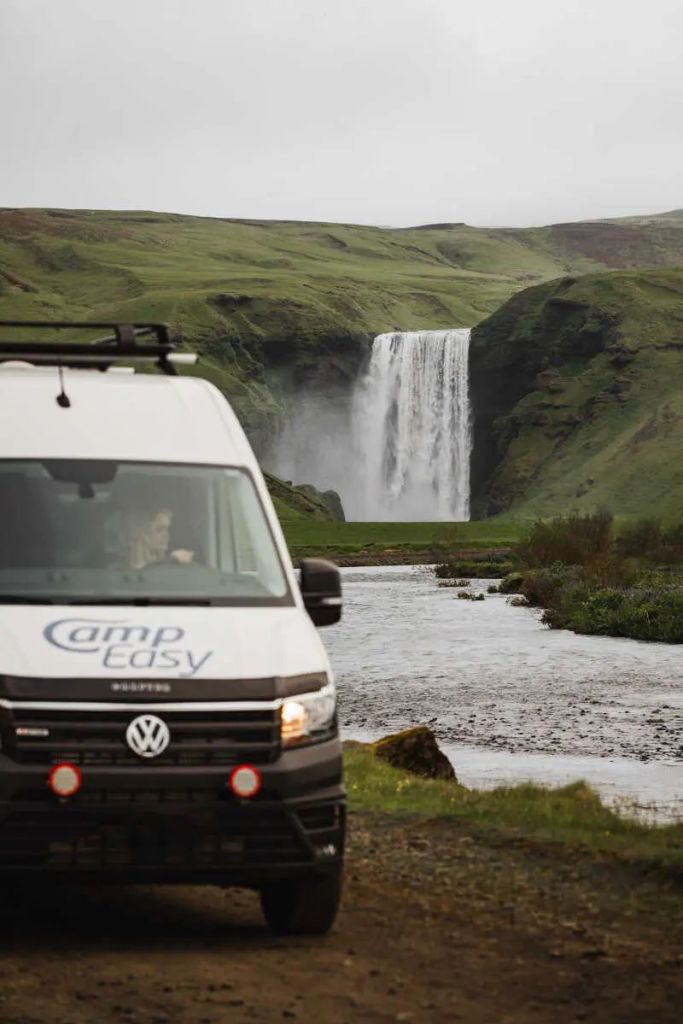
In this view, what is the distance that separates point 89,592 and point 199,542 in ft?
3.10

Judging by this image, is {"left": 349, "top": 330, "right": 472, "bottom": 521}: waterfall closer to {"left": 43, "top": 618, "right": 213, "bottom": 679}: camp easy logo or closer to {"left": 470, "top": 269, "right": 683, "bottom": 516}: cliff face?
{"left": 470, "top": 269, "right": 683, "bottom": 516}: cliff face

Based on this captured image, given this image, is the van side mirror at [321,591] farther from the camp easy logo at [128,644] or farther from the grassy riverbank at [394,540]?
the grassy riverbank at [394,540]

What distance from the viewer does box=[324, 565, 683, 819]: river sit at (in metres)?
22.9

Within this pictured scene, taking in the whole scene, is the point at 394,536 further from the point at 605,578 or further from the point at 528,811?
the point at 528,811

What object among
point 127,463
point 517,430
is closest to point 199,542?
point 127,463

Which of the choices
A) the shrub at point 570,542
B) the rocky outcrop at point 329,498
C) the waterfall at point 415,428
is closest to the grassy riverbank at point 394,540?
Result: the waterfall at point 415,428

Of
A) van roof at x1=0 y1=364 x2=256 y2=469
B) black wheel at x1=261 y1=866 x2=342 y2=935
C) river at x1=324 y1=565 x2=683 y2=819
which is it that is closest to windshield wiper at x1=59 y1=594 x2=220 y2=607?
van roof at x1=0 y1=364 x2=256 y2=469

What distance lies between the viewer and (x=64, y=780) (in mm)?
8523

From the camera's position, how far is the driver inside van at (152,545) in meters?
9.80

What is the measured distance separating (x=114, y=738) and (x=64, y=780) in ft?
0.99

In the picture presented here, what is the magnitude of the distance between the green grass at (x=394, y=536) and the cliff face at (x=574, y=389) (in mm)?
12672

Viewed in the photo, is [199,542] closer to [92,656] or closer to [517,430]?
[92,656]

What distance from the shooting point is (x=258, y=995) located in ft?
26.4

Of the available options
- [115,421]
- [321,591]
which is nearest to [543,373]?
[115,421]
